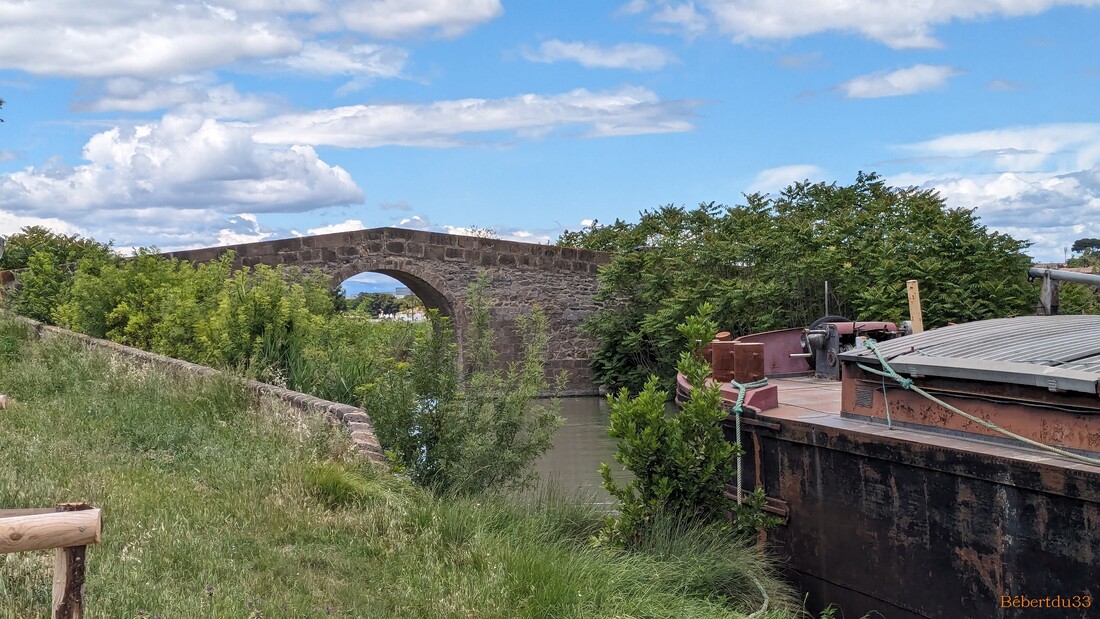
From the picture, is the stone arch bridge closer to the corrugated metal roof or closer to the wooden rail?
the corrugated metal roof

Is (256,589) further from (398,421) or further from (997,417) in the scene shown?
(997,417)

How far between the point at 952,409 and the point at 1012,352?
0.57 meters

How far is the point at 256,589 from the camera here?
418 cm

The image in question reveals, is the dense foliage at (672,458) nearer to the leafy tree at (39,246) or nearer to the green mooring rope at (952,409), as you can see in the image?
the green mooring rope at (952,409)

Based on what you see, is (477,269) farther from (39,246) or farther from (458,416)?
(458,416)

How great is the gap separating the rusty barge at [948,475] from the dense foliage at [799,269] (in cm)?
827

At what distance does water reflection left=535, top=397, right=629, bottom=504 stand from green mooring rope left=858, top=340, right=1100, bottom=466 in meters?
3.95

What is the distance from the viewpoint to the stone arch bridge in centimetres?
1984

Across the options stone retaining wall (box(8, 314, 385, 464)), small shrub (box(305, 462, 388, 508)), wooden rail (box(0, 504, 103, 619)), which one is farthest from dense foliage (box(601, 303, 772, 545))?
wooden rail (box(0, 504, 103, 619))

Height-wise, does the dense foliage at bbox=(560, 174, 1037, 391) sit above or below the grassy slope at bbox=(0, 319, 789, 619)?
above

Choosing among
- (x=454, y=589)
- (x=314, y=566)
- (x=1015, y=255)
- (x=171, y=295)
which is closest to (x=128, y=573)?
(x=314, y=566)

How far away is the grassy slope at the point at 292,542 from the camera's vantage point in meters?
4.13

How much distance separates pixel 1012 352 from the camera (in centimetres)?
634
